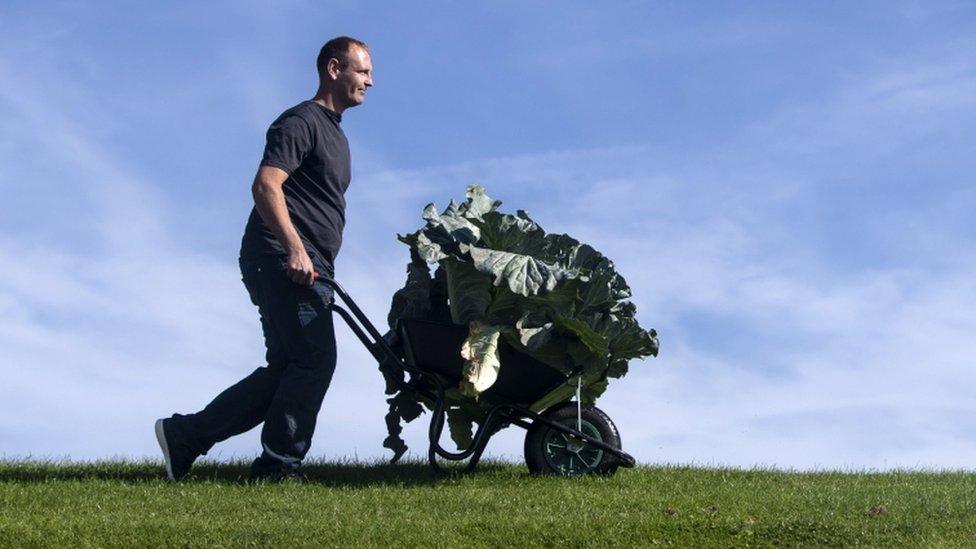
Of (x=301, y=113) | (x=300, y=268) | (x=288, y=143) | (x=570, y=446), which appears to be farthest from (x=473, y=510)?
(x=301, y=113)

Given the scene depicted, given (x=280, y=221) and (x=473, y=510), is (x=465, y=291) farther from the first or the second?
(x=473, y=510)

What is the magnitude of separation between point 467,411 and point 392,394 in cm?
53

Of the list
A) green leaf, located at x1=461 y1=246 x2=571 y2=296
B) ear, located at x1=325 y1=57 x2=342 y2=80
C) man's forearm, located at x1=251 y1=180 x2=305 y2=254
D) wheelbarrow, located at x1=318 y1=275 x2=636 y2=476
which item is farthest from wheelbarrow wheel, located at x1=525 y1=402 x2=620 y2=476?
ear, located at x1=325 y1=57 x2=342 y2=80

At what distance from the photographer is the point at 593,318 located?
26.5 ft

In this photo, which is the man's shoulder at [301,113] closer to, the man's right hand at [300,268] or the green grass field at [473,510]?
the man's right hand at [300,268]

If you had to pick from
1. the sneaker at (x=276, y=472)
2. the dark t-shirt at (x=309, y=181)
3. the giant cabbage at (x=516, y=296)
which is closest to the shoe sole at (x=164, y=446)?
the sneaker at (x=276, y=472)

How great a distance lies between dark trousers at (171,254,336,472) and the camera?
7895 mm

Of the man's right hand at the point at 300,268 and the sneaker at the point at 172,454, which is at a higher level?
the man's right hand at the point at 300,268

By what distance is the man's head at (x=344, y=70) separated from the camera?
8172mm

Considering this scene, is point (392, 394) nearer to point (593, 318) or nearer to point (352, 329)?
point (352, 329)

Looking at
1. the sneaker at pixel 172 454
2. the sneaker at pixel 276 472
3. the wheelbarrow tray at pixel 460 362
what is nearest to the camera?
the wheelbarrow tray at pixel 460 362

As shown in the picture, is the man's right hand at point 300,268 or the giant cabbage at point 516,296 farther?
the giant cabbage at point 516,296

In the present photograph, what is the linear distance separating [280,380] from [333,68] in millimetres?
1902

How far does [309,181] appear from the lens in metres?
8.06
